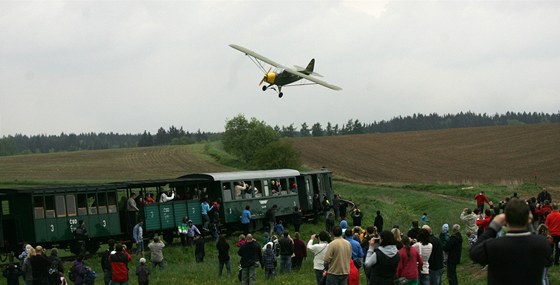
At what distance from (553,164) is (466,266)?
149 ft

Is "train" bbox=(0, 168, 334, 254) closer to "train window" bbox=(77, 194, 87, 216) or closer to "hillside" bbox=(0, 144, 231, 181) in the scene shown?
"train window" bbox=(77, 194, 87, 216)

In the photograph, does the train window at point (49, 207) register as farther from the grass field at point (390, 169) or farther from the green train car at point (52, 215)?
the grass field at point (390, 169)

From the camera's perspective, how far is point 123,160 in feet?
296

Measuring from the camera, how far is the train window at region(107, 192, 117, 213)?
92.4 ft

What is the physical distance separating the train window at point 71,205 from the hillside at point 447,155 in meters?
33.1

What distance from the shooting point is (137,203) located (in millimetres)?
28844

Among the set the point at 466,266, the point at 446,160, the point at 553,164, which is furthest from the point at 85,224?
the point at 446,160

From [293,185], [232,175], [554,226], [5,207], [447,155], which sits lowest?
[554,226]

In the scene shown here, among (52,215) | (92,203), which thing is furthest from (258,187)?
(52,215)

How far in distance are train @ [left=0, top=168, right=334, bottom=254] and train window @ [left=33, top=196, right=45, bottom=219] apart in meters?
0.03

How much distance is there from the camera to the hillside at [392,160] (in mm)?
63750

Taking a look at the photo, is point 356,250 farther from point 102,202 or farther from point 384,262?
point 102,202

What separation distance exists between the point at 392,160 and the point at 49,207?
5288 centimetres

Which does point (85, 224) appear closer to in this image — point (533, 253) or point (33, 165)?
point (533, 253)
